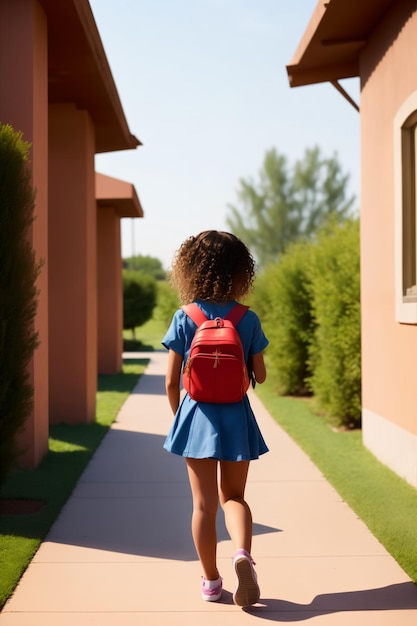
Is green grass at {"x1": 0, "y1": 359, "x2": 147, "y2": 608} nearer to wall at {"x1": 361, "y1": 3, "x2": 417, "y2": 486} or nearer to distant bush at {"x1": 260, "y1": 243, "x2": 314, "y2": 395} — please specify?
wall at {"x1": 361, "y1": 3, "x2": 417, "y2": 486}

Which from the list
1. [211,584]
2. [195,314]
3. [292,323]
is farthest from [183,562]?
[292,323]

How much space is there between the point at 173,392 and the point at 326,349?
6815 millimetres

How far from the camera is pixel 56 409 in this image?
10.9 metres

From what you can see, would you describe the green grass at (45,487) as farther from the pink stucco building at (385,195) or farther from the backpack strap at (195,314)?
the pink stucco building at (385,195)

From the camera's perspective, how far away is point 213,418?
423cm

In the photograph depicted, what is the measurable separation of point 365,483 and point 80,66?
203 inches

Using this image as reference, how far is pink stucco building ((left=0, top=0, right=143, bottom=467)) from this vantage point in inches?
294

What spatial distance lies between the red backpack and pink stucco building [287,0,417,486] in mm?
3099

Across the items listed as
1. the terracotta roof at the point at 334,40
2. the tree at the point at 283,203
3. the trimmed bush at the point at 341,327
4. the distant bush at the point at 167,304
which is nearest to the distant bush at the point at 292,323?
the trimmed bush at the point at 341,327

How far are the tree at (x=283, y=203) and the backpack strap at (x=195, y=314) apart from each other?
59.0 m

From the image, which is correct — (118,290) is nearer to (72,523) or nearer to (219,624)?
(72,523)

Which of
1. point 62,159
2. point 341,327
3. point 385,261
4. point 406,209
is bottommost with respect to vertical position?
point 341,327

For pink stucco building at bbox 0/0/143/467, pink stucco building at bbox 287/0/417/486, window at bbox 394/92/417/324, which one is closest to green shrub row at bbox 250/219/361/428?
pink stucco building at bbox 287/0/417/486

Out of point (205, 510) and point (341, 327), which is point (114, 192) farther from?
point (205, 510)
